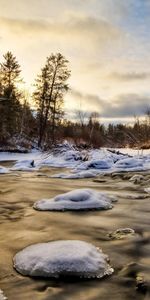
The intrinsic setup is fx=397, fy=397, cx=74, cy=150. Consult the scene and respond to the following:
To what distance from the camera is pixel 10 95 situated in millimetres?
40906

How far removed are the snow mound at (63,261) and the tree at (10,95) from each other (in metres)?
34.6

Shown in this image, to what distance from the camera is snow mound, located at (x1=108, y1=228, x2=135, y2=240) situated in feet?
15.5

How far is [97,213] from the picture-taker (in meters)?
6.15

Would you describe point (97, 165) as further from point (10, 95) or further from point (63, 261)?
point (10, 95)

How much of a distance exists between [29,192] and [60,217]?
315cm

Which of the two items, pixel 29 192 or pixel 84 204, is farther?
pixel 29 192

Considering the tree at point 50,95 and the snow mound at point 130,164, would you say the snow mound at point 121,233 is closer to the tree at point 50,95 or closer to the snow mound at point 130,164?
the snow mound at point 130,164

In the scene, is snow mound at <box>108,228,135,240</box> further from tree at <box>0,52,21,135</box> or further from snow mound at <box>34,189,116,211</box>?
tree at <box>0,52,21,135</box>

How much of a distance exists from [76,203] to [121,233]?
178 cm

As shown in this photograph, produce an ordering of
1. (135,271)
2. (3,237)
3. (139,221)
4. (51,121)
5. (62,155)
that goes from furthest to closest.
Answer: (51,121) < (62,155) < (139,221) < (3,237) < (135,271)

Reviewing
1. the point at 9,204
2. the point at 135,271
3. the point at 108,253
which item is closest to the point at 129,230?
the point at 108,253

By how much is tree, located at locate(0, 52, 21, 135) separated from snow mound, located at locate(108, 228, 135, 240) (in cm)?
3361

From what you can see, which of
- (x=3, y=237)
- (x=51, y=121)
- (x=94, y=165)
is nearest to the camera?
(x=3, y=237)

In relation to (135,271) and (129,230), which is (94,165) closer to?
(129,230)
